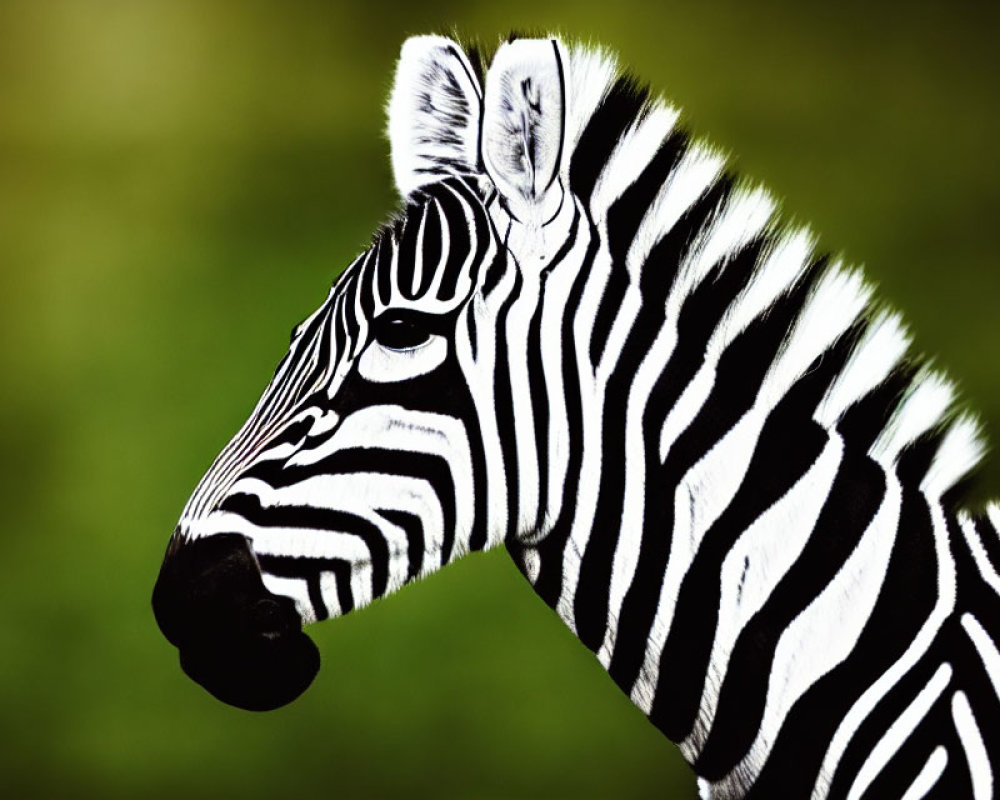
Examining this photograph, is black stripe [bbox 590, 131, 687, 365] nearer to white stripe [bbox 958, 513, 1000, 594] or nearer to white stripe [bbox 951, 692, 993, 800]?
white stripe [bbox 958, 513, 1000, 594]

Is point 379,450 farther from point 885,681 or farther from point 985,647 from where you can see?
point 985,647

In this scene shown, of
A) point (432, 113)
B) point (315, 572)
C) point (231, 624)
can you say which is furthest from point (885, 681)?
point (432, 113)

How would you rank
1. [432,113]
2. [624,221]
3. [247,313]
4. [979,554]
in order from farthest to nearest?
1. [247,313]
2. [432,113]
3. [624,221]
4. [979,554]

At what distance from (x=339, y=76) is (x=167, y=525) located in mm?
2257

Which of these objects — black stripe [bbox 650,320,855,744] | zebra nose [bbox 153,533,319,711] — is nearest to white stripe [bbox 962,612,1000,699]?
black stripe [bbox 650,320,855,744]

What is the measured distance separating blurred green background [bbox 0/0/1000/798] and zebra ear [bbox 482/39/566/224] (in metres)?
2.93

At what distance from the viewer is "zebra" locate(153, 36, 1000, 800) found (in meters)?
1.31

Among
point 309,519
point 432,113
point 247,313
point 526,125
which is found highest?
point 526,125

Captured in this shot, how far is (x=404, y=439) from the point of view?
1364 millimetres

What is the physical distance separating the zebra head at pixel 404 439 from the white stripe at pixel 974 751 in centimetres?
63

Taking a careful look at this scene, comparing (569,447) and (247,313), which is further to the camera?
(247,313)

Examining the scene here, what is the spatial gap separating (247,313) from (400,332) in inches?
125

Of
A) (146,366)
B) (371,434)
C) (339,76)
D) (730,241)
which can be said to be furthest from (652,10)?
(371,434)

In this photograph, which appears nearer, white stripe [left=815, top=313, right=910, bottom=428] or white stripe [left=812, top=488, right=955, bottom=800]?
white stripe [left=812, top=488, right=955, bottom=800]
